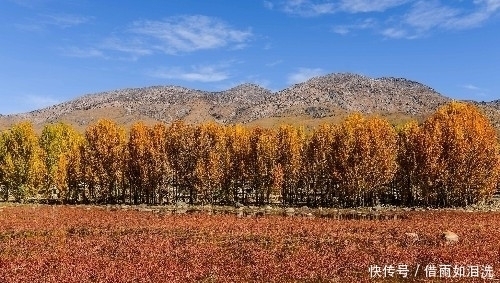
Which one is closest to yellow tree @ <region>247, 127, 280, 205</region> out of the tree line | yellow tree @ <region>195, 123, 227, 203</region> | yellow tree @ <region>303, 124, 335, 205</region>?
the tree line

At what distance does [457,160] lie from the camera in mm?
73125

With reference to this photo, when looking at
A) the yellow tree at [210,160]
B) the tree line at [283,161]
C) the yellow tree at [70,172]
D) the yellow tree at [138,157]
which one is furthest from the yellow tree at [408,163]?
the yellow tree at [70,172]

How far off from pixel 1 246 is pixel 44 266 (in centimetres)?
987

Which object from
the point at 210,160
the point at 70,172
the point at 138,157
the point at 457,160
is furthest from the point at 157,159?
the point at 457,160

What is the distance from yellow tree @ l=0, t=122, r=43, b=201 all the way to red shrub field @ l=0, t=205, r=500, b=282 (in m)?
34.9

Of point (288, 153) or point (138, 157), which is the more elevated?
point (288, 153)

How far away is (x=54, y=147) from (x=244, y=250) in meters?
81.2

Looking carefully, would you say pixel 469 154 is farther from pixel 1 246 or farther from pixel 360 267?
pixel 1 246

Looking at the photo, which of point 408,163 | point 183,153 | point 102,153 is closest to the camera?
point 408,163

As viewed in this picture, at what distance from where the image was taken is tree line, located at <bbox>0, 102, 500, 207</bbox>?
74.2 m

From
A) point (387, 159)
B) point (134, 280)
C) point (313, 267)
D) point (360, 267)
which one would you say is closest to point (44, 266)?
point (134, 280)

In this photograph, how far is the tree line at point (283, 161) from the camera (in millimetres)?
74188

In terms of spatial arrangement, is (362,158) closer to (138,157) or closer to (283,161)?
(283,161)

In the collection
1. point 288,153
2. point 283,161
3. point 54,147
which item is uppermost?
point 54,147
